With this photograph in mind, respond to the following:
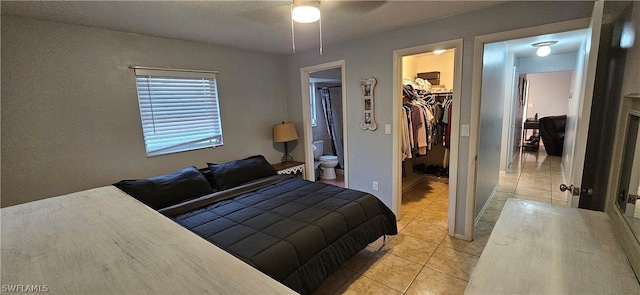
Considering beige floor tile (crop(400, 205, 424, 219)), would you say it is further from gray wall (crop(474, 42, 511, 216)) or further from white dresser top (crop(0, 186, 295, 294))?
white dresser top (crop(0, 186, 295, 294))

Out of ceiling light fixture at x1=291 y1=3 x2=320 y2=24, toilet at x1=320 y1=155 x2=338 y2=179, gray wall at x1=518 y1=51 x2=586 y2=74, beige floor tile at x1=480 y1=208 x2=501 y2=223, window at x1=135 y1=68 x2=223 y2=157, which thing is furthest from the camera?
gray wall at x1=518 y1=51 x2=586 y2=74

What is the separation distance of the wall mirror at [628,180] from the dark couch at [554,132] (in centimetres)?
617

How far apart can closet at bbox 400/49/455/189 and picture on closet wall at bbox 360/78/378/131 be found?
39 centimetres

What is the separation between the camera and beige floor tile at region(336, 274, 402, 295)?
6.55ft

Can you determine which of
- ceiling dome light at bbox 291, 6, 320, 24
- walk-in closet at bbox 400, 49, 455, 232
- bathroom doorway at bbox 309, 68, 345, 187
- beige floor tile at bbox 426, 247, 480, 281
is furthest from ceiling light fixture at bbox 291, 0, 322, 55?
bathroom doorway at bbox 309, 68, 345, 187

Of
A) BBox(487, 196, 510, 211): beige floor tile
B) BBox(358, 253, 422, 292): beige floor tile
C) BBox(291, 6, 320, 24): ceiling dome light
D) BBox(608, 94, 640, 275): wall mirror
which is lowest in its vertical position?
BBox(358, 253, 422, 292): beige floor tile

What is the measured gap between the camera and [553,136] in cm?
618

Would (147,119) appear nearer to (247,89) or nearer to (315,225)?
(247,89)

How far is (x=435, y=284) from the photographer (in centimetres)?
205

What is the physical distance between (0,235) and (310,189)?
2.04m

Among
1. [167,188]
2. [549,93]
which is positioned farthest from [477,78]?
[549,93]

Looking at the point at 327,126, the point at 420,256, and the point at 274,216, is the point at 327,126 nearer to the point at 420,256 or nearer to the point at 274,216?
the point at 420,256

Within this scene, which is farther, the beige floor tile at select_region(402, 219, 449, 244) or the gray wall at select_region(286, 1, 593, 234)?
the beige floor tile at select_region(402, 219, 449, 244)

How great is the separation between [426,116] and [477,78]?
60.8 inches
